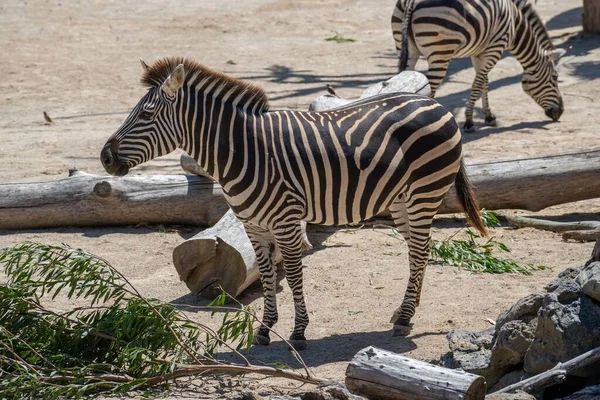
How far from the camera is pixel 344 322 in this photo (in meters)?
7.18

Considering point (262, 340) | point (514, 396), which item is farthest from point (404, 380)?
point (262, 340)

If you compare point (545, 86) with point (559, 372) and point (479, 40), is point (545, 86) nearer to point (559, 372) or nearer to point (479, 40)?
point (479, 40)

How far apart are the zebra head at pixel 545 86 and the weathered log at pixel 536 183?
3765mm

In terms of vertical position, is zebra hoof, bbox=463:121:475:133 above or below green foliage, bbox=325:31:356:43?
below

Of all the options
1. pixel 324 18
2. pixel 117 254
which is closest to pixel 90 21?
pixel 324 18

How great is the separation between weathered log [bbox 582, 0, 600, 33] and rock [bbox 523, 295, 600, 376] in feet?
42.5

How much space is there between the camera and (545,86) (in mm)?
13156

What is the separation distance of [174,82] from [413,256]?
2215mm

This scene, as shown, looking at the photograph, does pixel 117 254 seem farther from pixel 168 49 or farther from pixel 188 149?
pixel 168 49

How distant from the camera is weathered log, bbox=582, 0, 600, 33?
55.4ft

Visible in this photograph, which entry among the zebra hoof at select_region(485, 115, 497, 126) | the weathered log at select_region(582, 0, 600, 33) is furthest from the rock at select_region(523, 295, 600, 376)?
the weathered log at select_region(582, 0, 600, 33)

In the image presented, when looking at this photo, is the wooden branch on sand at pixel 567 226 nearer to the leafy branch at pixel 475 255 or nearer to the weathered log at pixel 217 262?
the leafy branch at pixel 475 255

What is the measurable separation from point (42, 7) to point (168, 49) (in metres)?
4.37

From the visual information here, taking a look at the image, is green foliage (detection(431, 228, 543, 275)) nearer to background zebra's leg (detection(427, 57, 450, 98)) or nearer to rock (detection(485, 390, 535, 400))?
rock (detection(485, 390, 535, 400))
